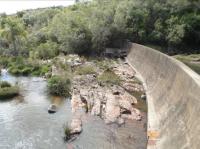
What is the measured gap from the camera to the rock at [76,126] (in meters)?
36.4

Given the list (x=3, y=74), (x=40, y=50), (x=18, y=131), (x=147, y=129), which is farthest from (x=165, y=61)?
(x=40, y=50)

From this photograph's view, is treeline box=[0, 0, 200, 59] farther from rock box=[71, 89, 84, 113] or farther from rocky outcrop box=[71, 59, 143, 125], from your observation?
rock box=[71, 89, 84, 113]

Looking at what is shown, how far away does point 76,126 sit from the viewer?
37844 mm

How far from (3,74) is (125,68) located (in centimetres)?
2669

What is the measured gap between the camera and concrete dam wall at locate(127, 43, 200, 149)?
26.1m

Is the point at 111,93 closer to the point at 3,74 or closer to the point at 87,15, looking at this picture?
the point at 3,74

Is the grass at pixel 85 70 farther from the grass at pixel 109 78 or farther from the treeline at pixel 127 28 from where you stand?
the treeline at pixel 127 28

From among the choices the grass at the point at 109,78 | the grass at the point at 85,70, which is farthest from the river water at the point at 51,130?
the grass at the point at 85,70

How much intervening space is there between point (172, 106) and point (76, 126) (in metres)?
11.5

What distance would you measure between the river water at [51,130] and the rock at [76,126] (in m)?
0.57

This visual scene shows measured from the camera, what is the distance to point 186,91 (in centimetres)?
3034

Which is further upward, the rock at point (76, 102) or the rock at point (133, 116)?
the rock at point (133, 116)

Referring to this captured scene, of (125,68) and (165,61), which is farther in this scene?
(125,68)

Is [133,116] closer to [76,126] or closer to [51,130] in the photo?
[76,126]
